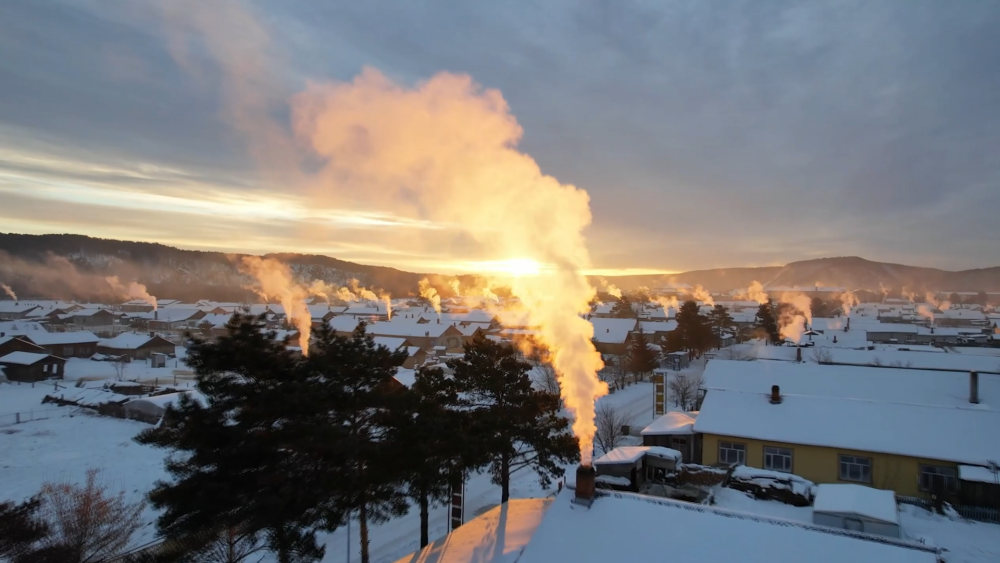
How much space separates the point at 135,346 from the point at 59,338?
27.9 ft

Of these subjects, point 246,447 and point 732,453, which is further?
point 732,453

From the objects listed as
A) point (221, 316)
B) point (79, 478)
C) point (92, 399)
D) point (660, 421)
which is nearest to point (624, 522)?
point (660, 421)

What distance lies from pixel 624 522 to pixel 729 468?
14.7 m

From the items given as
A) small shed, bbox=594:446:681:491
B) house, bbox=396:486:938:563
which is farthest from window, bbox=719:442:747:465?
house, bbox=396:486:938:563

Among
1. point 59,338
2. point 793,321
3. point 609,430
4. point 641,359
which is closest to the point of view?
point 609,430

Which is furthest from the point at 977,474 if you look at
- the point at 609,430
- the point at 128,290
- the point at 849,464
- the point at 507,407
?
the point at 128,290

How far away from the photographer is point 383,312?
10856cm

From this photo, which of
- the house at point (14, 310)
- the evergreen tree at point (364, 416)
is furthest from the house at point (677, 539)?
the house at point (14, 310)

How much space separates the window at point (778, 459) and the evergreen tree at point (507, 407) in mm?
10474

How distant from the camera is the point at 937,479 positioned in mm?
20844

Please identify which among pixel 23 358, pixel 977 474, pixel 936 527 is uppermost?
pixel 977 474

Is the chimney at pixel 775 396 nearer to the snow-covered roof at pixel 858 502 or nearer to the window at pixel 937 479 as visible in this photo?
the window at pixel 937 479

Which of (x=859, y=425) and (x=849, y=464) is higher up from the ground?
(x=859, y=425)

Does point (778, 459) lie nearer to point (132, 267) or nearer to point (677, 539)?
point (677, 539)
